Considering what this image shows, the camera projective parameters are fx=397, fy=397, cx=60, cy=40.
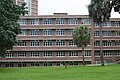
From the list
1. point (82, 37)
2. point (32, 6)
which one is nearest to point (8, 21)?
point (82, 37)

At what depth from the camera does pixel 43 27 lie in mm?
103938

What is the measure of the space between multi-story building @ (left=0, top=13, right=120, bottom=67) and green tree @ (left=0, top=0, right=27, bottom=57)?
52.7 meters

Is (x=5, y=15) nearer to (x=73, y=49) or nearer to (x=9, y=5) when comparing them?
(x=9, y=5)

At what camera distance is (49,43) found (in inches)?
4102

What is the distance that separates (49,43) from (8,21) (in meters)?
56.5

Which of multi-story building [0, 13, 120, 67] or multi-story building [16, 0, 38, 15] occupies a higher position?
multi-story building [16, 0, 38, 15]

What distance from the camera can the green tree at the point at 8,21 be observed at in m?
46.2

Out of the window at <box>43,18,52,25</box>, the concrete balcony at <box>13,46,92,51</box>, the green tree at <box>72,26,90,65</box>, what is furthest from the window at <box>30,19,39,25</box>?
the green tree at <box>72,26,90,65</box>

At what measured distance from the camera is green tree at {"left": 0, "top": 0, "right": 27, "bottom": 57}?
4619 cm

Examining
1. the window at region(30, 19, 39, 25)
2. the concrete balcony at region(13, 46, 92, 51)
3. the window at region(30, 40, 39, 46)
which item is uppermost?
the window at region(30, 19, 39, 25)

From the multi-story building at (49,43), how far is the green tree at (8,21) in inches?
2075

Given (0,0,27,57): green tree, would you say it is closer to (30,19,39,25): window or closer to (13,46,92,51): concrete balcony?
(13,46,92,51): concrete balcony

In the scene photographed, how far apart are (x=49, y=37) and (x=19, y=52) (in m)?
8.87

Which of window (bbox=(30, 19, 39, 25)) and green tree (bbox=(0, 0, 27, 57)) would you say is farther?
window (bbox=(30, 19, 39, 25))
